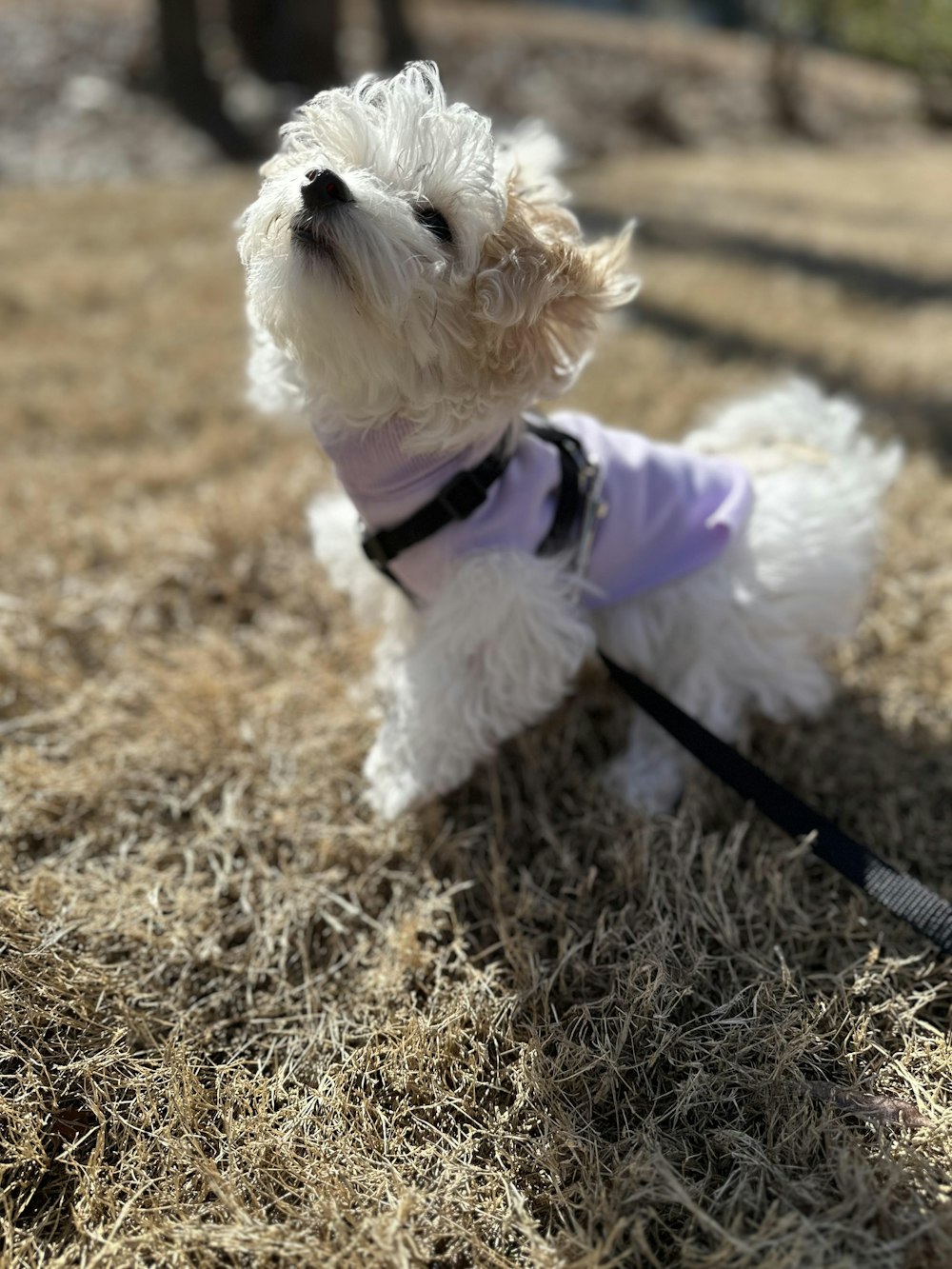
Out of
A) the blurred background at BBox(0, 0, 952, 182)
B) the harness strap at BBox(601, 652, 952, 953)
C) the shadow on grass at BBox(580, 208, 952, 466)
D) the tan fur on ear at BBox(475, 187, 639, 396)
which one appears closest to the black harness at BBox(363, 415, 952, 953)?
the harness strap at BBox(601, 652, 952, 953)

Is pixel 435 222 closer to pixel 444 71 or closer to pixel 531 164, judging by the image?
pixel 531 164

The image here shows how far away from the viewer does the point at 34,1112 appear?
1508mm

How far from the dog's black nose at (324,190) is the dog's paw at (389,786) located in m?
1.18

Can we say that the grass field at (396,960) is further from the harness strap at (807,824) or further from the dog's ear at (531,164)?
the dog's ear at (531,164)

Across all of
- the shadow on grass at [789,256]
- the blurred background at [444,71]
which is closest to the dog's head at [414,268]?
the shadow on grass at [789,256]

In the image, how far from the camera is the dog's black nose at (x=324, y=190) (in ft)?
4.92

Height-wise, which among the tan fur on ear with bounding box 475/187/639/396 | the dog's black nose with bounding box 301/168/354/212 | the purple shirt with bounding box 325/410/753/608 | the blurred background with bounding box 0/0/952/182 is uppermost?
the dog's black nose with bounding box 301/168/354/212

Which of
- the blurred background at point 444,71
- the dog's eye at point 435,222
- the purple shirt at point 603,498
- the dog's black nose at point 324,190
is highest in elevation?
the dog's black nose at point 324,190

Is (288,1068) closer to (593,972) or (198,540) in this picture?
(593,972)

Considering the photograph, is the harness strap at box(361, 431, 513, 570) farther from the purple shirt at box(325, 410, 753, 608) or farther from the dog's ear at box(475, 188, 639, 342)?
the dog's ear at box(475, 188, 639, 342)

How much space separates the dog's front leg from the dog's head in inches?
13.8

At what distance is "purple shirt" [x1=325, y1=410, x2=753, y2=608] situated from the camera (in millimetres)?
1876

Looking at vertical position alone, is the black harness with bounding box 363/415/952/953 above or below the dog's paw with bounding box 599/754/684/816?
above

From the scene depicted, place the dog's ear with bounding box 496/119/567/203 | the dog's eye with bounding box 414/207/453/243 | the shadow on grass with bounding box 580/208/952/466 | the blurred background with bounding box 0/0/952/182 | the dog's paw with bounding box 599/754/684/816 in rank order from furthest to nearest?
1. the blurred background with bounding box 0/0/952/182
2. the shadow on grass with bounding box 580/208/952/466
3. the dog's paw with bounding box 599/754/684/816
4. the dog's ear with bounding box 496/119/567/203
5. the dog's eye with bounding box 414/207/453/243
